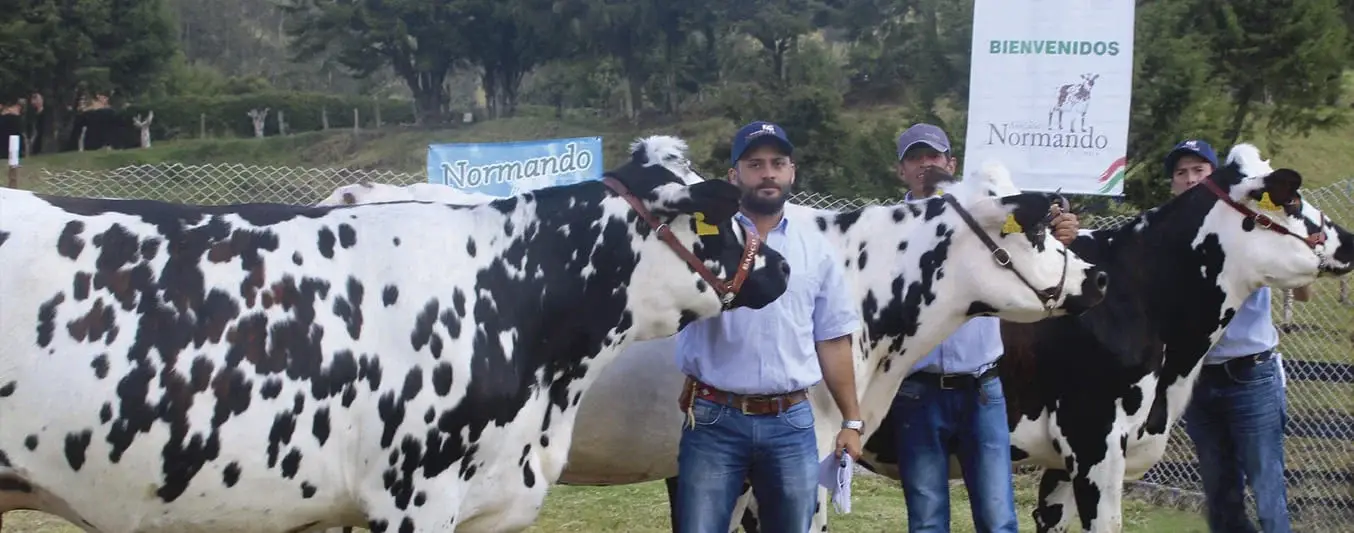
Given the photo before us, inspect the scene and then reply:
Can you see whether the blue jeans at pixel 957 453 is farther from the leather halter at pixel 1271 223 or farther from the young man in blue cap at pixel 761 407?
the leather halter at pixel 1271 223

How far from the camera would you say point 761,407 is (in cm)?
438

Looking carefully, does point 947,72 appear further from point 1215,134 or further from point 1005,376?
point 1005,376

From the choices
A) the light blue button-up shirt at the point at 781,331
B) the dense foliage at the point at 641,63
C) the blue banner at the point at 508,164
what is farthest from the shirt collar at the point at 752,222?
the dense foliage at the point at 641,63

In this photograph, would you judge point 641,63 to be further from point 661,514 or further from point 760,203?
point 760,203

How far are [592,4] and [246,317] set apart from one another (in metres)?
39.7

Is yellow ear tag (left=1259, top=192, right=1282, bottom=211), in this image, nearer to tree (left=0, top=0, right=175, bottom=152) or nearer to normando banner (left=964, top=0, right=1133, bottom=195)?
normando banner (left=964, top=0, right=1133, bottom=195)

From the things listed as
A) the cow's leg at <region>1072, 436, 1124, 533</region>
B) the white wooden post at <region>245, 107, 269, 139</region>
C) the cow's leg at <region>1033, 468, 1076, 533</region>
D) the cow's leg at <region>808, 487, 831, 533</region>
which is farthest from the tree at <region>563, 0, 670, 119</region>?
the cow's leg at <region>808, 487, 831, 533</region>

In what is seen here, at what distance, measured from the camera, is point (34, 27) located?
3728cm

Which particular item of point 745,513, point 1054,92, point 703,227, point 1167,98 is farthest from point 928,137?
point 1167,98

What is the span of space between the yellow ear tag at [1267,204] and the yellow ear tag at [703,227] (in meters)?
3.14

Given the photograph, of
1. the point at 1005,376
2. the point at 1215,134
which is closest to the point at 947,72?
the point at 1215,134

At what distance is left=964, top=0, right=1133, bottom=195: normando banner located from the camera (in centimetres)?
878

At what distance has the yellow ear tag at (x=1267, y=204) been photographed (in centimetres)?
606

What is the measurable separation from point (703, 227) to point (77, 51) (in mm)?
40000
